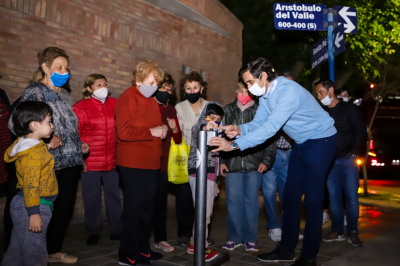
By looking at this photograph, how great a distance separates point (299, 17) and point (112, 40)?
3.25 m

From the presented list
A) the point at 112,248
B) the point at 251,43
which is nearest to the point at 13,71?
the point at 112,248

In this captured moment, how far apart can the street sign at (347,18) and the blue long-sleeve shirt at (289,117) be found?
12.9 ft

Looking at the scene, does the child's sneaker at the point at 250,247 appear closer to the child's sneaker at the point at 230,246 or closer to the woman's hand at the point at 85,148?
the child's sneaker at the point at 230,246

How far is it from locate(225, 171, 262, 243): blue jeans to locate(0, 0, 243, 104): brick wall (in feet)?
9.82

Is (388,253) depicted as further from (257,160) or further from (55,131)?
(55,131)

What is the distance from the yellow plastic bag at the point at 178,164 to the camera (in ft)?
18.6

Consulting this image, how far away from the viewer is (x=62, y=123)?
190 inches

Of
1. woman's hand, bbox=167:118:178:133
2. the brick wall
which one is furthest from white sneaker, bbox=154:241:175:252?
the brick wall

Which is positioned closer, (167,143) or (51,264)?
(51,264)

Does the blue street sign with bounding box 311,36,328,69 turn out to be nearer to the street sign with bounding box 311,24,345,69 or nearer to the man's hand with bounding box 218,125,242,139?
the street sign with bounding box 311,24,345,69

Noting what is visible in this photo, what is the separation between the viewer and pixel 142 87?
4820 mm

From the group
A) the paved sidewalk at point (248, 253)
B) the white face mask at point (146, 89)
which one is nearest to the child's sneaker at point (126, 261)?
the paved sidewalk at point (248, 253)

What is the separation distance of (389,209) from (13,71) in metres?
7.83

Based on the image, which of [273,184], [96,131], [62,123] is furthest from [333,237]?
[62,123]
